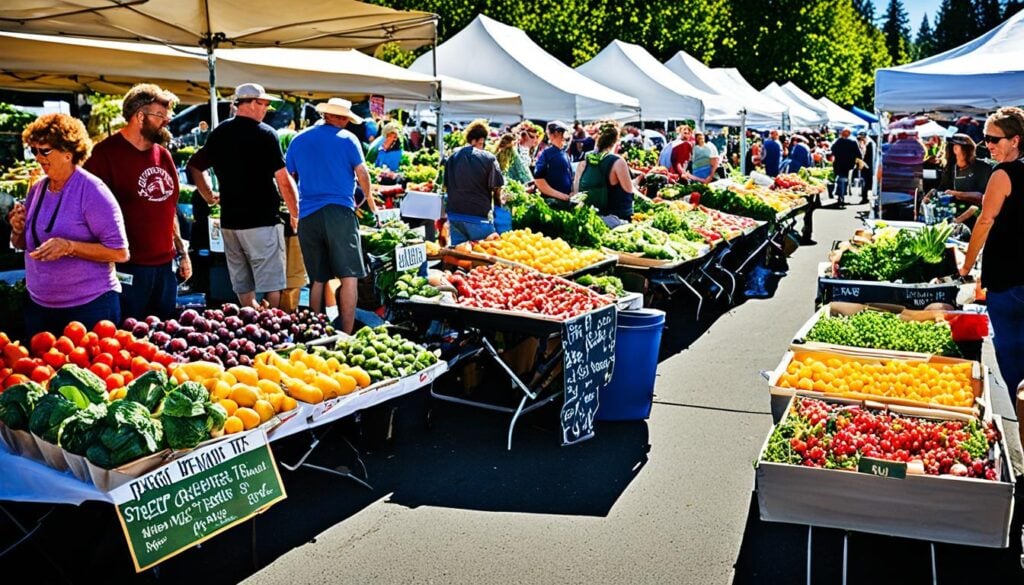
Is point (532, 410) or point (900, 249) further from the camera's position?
point (900, 249)

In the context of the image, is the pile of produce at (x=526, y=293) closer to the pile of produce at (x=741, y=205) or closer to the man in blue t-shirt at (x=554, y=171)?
the man in blue t-shirt at (x=554, y=171)

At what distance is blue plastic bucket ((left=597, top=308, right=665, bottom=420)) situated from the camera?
6.26 meters

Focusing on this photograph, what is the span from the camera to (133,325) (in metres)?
4.97

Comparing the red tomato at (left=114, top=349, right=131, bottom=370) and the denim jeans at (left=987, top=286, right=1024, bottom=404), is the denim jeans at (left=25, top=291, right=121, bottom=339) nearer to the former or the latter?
the red tomato at (left=114, top=349, right=131, bottom=370)

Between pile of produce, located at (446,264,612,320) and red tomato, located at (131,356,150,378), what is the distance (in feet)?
7.16

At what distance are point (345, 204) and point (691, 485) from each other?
3.51m

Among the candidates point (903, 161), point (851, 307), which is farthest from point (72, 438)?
point (903, 161)

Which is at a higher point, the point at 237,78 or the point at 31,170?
the point at 237,78

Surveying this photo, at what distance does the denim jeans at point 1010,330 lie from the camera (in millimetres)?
5277

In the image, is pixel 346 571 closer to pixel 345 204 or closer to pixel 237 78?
pixel 345 204

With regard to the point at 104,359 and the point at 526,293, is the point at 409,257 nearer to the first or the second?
the point at 526,293

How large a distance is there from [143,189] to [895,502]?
174 inches

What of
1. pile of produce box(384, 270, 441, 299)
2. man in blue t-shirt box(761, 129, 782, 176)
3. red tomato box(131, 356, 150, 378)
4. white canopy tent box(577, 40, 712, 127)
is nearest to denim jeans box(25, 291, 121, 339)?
red tomato box(131, 356, 150, 378)

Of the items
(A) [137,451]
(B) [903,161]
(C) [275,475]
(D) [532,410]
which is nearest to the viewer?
(A) [137,451]
